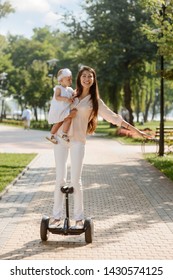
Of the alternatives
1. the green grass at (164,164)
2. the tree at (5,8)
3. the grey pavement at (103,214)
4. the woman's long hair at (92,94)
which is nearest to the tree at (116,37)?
the tree at (5,8)

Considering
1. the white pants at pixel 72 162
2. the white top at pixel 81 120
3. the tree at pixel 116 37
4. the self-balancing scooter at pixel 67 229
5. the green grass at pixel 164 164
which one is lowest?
the green grass at pixel 164 164

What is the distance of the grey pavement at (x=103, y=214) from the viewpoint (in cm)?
614

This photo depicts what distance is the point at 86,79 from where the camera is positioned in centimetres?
639

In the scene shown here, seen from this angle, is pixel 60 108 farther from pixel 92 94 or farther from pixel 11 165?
pixel 11 165

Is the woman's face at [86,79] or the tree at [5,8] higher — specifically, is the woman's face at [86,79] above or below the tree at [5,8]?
below

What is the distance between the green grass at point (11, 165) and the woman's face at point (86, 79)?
462cm

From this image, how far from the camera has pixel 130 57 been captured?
33.7 m

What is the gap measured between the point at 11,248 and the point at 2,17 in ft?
75.6

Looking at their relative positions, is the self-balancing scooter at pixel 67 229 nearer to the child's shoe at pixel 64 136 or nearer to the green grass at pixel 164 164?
the child's shoe at pixel 64 136

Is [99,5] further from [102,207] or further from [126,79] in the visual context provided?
[102,207]

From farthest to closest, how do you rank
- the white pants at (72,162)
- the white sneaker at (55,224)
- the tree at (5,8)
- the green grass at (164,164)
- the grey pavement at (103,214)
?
1. the tree at (5,8)
2. the green grass at (164,164)
3. the white sneaker at (55,224)
4. the white pants at (72,162)
5. the grey pavement at (103,214)

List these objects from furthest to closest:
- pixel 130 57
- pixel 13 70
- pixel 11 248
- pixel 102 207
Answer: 1. pixel 13 70
2. pixel 130 57
3. pixel 102 207
4. pixel 11 248

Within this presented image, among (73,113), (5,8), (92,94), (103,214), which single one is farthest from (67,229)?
(5,8)
